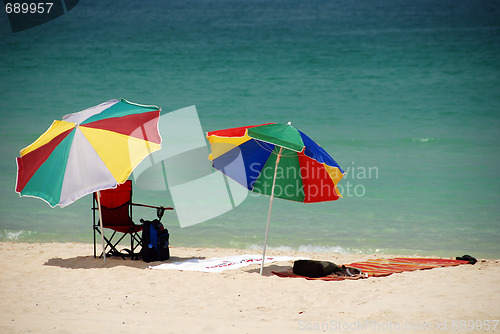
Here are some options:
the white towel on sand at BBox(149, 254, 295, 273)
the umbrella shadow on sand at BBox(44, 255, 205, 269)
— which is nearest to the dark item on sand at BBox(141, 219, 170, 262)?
the umbrella shadow on sand at BBox(44, 255, 205, 269)

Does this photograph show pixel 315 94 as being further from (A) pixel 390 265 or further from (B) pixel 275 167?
(B) pixel 275 167

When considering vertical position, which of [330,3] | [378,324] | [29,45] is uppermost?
[330,3]

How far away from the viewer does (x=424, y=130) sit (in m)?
15.6

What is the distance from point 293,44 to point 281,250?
17.8m

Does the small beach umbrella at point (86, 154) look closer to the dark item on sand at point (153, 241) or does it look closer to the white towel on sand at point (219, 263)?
the dark item on sand at point (153, 241)

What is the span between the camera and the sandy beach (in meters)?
→ 4.04

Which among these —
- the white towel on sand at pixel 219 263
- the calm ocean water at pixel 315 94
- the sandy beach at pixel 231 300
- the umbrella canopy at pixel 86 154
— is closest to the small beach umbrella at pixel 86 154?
the umbrella canopy at pixel 86 154

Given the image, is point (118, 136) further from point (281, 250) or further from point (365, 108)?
point (365, 108)

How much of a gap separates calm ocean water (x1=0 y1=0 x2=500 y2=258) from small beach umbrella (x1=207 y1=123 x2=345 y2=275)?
1.93 meters

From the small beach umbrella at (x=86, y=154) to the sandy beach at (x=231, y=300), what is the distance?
2.65 ft

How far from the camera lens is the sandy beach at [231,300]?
4043 mm

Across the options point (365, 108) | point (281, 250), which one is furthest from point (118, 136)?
point (365, 108)

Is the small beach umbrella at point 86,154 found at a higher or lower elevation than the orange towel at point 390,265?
higher

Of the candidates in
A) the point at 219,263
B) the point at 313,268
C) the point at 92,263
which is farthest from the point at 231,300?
the point at 92,263
